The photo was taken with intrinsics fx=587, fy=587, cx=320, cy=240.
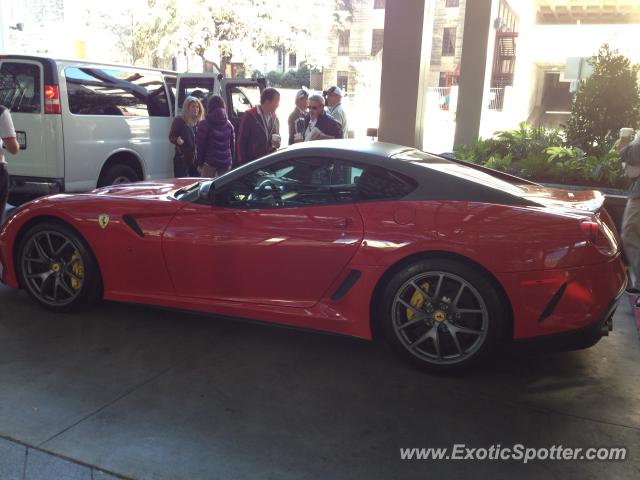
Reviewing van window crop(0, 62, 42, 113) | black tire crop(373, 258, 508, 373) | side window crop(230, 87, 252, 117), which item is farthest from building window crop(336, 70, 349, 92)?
black tire crop(373, 258, 508, 373)

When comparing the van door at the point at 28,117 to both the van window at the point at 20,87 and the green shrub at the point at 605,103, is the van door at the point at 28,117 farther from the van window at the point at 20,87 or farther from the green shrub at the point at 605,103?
the green shrub at the point at 605,103

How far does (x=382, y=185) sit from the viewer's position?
3705 mm

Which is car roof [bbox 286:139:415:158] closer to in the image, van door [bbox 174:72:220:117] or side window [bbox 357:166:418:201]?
side window [bbox 357:166:418:201]

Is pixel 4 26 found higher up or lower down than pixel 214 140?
higher up

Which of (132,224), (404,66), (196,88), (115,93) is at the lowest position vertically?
(132,224)

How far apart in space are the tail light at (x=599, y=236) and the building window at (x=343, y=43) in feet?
164

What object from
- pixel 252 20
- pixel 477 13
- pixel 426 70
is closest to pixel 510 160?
pixel 426 70

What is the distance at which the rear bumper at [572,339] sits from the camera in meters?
3.30

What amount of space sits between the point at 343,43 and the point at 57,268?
50.0 metres

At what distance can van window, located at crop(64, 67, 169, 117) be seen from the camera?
7402 millimetres

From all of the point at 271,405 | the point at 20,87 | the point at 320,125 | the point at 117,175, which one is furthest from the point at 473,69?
the point at 271,405

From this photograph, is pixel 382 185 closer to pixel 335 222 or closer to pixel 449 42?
pixel 335 222

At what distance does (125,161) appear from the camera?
27.6 ft

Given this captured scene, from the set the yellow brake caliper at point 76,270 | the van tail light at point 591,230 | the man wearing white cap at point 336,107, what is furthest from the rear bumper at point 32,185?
the van tail light at point 591,230
